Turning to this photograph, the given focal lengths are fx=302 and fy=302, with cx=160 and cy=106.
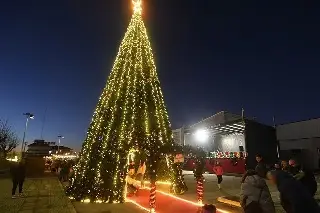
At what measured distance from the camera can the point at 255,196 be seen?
5.50 m

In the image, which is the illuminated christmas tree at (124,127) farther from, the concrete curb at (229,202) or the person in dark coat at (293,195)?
the person in dark coat at (293,195)

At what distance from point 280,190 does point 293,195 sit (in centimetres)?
25

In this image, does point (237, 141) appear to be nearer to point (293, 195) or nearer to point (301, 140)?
point (301, 140)

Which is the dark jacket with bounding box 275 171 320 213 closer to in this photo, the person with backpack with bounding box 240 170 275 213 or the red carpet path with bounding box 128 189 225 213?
the person with backpack with bounding box 240 170 275 213

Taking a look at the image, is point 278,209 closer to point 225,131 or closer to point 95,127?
point 95,127

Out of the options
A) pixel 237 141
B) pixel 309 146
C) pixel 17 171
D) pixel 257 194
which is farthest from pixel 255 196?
pixel 237 141

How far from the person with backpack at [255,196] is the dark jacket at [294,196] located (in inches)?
61.6

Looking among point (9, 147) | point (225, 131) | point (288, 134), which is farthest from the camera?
point (9, 147)

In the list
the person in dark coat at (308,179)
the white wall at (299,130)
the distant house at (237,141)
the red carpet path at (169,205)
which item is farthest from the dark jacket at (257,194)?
the white wall at (299,130)

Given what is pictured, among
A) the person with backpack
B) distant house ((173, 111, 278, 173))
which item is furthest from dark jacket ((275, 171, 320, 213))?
distant house ((173, 111, 278, 173))

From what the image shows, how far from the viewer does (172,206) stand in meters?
11.8

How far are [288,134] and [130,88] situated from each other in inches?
1251

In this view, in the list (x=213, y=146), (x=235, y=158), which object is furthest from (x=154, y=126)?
(x=213, y=146)

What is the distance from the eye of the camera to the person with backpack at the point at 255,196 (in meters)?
5.42
